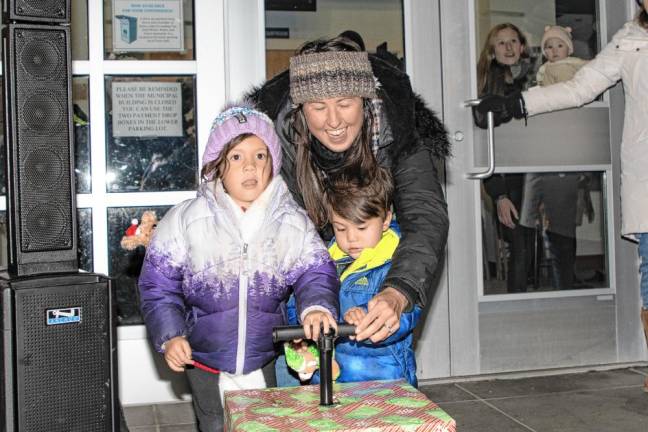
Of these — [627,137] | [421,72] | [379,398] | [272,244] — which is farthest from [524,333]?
[379,398]

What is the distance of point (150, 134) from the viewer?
443cm

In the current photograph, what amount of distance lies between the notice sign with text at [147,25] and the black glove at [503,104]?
1627 millimetres

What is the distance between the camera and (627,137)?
4430 mm

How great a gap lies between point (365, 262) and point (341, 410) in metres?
0.78

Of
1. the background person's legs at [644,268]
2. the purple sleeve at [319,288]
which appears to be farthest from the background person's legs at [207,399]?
the background person's legs at [644,268]

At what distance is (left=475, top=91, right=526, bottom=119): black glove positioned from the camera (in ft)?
15.1

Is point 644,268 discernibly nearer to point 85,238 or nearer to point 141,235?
point 141,235

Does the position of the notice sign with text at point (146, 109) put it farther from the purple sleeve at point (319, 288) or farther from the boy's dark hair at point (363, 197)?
the purple sleeve at point (319, 288)

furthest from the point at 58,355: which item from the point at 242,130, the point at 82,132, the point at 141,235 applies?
the point at 82,132

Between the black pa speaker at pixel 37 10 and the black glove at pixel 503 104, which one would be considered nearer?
the black pa speaker at pixel 37 10

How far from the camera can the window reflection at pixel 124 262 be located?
14.3 feet

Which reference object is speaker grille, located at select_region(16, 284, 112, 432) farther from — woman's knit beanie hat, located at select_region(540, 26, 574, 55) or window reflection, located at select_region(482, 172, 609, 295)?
woman's knit beanie hat, located at select_region(540, 26, 574, 55)

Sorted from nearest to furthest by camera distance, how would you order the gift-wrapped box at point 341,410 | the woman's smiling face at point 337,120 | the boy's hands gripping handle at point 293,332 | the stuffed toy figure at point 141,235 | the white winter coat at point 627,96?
1. the gift-wrapped box at point 341,410
2. the boy's hands gripping handle at point 293,332
3. the woman's smiling face at point 337,120
4. the stuffed toy figure at point 141,235
5. the white winter coat at point 627,96

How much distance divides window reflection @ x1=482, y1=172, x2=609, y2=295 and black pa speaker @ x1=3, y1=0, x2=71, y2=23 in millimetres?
2516
